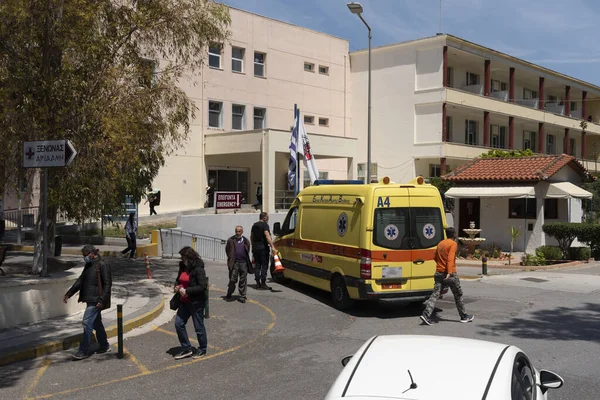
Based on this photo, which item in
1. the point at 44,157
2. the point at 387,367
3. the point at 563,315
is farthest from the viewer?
the point at 563,315

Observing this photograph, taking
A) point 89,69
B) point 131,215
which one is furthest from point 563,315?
point 131,215

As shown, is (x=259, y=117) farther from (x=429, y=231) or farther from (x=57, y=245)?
(x=429, y=231)

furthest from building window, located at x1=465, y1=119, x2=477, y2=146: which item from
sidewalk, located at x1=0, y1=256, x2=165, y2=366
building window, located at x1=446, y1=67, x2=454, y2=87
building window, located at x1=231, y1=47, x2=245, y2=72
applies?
sidewalk, located at x1=0, y1=256, x2=165, y2=366

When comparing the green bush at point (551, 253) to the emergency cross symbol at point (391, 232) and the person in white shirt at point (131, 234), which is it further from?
the person in white shirt at point (131, 234)

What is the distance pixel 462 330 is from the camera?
10.4 m

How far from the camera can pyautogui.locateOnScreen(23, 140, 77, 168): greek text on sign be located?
9891mm

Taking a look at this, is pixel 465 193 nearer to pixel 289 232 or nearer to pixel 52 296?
pixel 289 232

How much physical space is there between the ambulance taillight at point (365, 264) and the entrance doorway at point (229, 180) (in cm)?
2355

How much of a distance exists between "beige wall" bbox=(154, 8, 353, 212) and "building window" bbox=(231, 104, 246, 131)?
26 cm

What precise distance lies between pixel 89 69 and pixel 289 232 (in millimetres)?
5810

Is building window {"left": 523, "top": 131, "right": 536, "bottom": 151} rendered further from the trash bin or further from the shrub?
the trash bin

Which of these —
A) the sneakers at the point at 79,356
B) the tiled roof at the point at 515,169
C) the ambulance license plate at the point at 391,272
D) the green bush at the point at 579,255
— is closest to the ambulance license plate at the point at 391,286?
the ambulance license plate at the point at 391,272

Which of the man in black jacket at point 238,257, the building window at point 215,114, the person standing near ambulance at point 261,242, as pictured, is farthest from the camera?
the building window at point 215,114

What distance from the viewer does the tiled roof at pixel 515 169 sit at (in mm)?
24938
